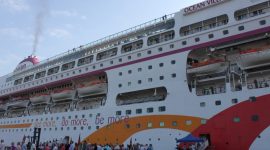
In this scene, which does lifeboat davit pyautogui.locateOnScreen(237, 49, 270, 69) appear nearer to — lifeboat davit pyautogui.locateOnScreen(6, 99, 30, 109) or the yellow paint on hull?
the yellow paint on hull

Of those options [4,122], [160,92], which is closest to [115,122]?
[160,92]

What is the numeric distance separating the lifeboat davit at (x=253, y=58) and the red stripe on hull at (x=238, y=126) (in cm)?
215

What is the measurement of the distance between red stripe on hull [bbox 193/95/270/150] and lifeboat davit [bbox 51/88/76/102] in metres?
14.0

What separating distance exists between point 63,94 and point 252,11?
17952 mm

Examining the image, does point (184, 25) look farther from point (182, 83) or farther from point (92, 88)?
point (92, 88)

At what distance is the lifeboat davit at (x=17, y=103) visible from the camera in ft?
98.5

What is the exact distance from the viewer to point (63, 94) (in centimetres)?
2428

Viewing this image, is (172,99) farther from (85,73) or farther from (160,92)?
(85,73)

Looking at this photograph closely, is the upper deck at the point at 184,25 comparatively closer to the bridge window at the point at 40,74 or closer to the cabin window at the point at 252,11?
the cabin window at the point at 252,11

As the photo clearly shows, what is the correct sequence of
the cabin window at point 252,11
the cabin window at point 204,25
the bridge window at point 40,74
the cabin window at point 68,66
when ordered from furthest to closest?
the bridge window at point 40,74 < the cabin window at point 68,66 < the cabin window at point 204,25 < the cabin window at point 252,11

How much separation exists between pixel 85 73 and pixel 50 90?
6855 mm

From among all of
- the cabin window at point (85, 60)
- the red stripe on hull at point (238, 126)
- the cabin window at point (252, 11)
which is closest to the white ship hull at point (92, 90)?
the cabin window at point (85, 60)

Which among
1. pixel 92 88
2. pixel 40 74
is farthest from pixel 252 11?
pixel 40 74

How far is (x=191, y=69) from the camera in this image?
51.1ft
